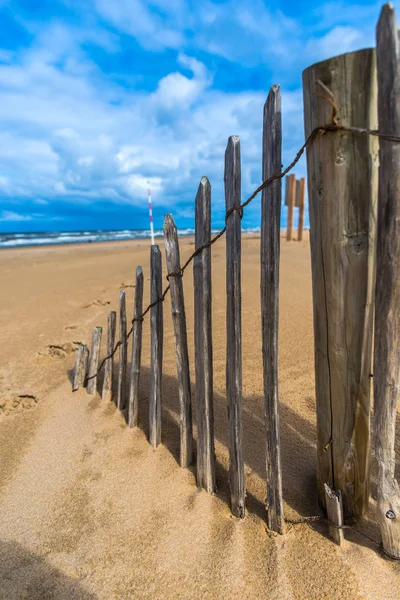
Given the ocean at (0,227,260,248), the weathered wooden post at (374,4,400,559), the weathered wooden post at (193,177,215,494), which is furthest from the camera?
the ocean at (0,227,260,248)

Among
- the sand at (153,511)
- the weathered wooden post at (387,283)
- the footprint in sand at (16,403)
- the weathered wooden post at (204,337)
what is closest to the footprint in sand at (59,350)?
the sand at (153,511)

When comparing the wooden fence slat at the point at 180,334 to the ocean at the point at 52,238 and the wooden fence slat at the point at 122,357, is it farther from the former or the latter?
the ocean at the point at 52,238

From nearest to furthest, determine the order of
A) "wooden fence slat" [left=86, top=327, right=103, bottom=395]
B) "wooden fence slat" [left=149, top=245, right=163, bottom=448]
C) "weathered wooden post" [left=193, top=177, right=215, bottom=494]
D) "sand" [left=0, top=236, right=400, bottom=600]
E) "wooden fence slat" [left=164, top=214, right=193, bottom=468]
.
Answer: "sand" [left=0, top=236, right=400, bottom=600], "weathered wooden post" [left=193, top=177, right=215, bottom=494], "wooden fence slat" [left=164, top=214, right=193, bottom=468], "wooden fence slat" [left=149, top=245, right=163, bottom=448], "wooden fence slat" [left=86, top=327, right=103, bottom=395]

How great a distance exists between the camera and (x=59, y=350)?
18.6 feet

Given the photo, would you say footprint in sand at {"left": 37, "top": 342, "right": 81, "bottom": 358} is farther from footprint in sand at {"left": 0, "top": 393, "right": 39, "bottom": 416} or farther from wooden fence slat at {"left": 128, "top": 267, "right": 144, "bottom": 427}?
wooden fence slat at {"left": 128, "top": 267, "right": 144, "bottom": 427}

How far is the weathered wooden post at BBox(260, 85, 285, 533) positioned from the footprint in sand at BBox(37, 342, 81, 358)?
4.31 metres

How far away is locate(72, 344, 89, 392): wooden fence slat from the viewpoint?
13.6 ft

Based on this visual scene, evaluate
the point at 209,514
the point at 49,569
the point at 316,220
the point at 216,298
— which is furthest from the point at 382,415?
the point at 216,298

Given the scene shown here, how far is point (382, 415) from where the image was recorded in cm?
170

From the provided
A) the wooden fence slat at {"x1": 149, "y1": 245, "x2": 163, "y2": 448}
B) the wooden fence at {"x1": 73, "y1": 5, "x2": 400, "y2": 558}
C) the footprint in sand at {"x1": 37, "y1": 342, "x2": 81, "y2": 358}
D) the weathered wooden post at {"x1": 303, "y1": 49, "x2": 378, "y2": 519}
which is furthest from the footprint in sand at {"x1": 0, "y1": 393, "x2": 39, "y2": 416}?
the weathered wooden post at {"x1": 303, "y1": 49, "x2": 378, "y2": 519}

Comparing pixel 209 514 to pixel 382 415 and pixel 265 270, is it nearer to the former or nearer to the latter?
pixel 382 415

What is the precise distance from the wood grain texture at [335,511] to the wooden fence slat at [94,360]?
2.81 m

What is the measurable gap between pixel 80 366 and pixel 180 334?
2.14m

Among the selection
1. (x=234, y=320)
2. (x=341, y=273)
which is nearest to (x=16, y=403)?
(x=234, y=320)
